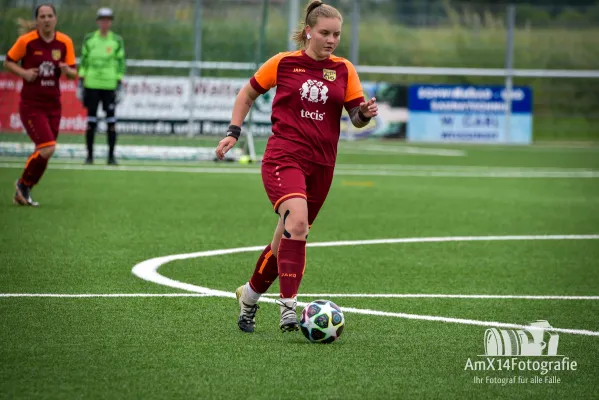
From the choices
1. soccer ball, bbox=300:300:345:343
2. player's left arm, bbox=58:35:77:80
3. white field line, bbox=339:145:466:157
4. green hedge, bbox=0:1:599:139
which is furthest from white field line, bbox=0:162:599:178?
soccer ball, bbox=300:300:345:343

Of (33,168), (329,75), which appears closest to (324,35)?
(329,75)

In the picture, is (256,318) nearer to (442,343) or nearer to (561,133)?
(442,343)

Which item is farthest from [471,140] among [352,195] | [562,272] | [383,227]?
[562,272]

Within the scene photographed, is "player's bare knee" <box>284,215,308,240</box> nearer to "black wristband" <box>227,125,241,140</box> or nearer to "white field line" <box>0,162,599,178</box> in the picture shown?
"black wristband" <box>227,125,241,140</box>

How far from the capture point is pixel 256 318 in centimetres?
727

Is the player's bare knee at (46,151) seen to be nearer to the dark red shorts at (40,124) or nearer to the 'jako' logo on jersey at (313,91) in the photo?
the dark red shorts at (40,124)

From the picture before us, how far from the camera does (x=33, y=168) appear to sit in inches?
517

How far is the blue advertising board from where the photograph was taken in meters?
30.6

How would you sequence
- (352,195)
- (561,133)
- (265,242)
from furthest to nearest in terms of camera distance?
(561,133) → (352,195) → (265,242)

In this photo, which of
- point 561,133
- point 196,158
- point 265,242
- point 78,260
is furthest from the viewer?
point 561,133

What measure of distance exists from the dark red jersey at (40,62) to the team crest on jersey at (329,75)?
7.06 metres

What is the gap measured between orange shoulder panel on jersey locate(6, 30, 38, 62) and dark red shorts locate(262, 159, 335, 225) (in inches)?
283

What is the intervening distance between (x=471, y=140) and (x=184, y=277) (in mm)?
22833

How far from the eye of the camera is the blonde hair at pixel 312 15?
691 cm
